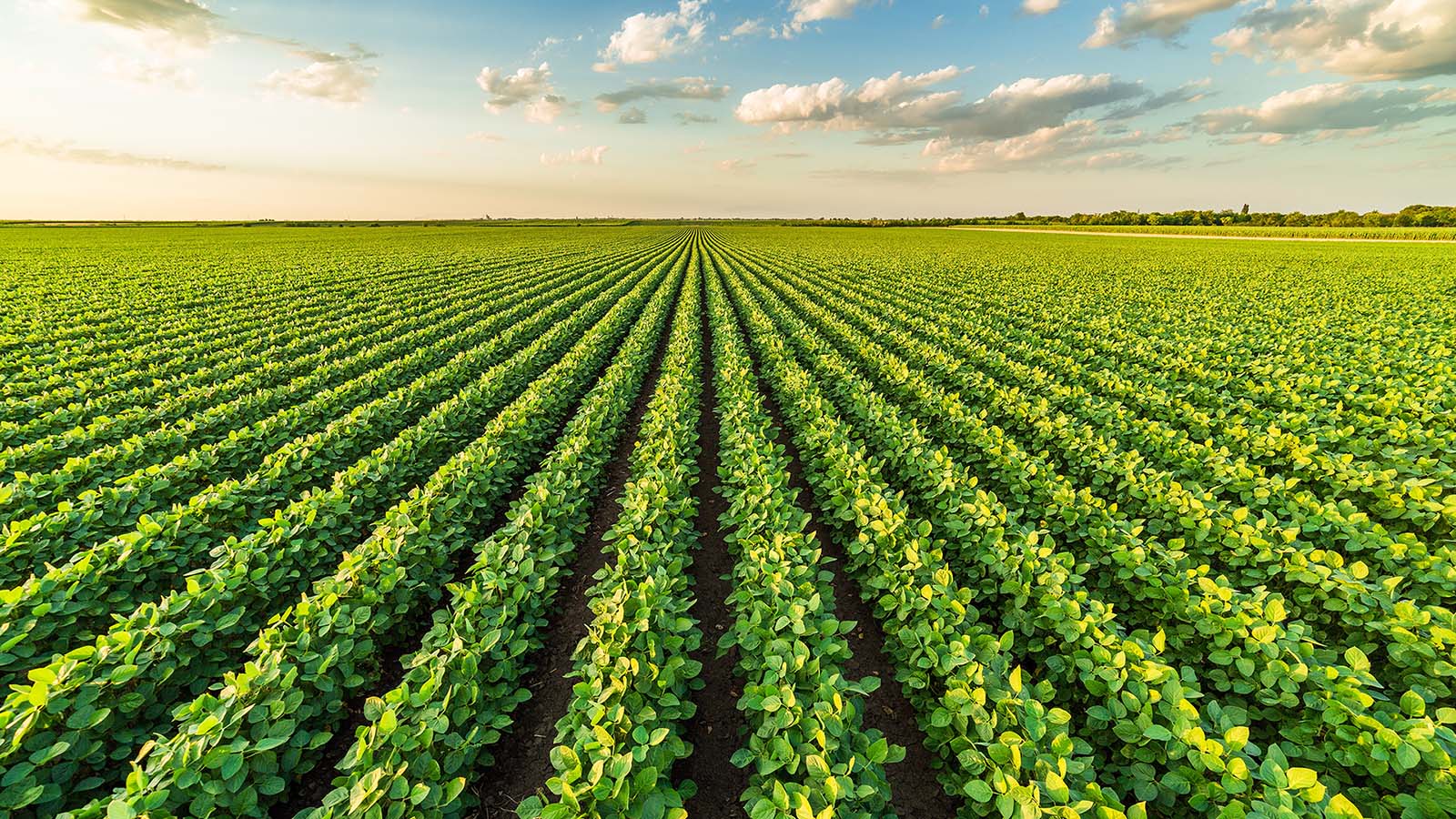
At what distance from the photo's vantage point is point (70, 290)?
24.2 m

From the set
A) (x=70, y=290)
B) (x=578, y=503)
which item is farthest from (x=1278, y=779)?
(x=70, y=290)

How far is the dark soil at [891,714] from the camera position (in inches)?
156

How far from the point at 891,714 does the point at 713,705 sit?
155cm

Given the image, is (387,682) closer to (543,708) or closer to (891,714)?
(543,708)

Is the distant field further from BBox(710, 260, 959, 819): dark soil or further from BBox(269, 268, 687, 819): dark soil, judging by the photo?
BBox(269, 268, 687, 819): dark soil

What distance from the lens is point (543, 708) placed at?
4676 millimetres

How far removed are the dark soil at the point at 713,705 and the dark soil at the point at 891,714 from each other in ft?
3.80

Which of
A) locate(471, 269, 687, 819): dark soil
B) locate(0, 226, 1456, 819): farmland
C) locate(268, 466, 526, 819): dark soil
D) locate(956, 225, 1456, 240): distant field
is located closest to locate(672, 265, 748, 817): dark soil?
locate(0, 226, 1456, 819): farmland

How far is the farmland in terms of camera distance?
10.0ft

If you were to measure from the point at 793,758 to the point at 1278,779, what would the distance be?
2379mm

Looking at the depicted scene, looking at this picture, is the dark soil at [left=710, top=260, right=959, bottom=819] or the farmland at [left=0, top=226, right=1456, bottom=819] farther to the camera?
the dark soil at [left=710, top=260, right=959, bottom=819]

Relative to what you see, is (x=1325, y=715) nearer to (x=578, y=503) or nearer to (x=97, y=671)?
(x=578, y=503)

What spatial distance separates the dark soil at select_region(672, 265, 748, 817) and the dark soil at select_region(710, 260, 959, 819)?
116 cm

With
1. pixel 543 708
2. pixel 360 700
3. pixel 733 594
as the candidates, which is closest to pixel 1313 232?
pixel 733 594
